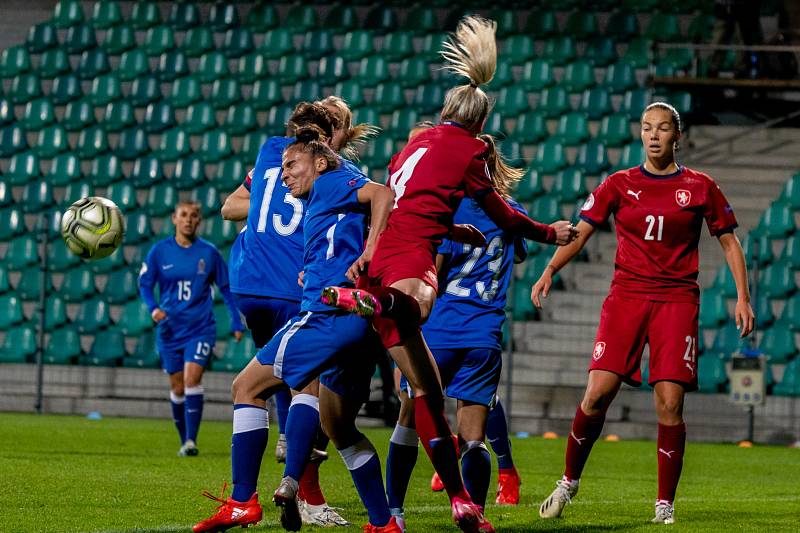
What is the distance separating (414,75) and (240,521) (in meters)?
14.8

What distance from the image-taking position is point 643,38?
65.0 feet

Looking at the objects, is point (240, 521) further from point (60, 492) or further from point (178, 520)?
point (60, 492)

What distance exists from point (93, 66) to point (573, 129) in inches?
297

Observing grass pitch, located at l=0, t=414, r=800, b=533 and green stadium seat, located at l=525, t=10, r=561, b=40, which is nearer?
grass pitch, located at l=0, t=414, r=800, b=533

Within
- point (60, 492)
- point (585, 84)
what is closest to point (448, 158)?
point (60, 492)

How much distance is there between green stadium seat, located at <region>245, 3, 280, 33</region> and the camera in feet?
69.9

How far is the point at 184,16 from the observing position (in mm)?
21672

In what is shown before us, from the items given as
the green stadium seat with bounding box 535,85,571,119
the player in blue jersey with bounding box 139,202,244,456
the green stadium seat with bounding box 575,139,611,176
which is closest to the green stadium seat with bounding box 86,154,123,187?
the green stadium seat with bounding box 535,85,571,119

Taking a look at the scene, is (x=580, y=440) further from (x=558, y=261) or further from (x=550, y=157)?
(x=550, y=157)

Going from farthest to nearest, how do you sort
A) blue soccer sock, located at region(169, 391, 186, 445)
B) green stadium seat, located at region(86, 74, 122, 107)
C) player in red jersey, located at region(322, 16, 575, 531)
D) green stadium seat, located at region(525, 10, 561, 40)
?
green stadium seat, located at region(525, 10, 561, 40) → green stadium seat, located at region(86, 74, 122, 107) → blue soccer sock, located at region(169, 391, 186, 445) → player in red jersey, located at region(322, 16, 575, 531)

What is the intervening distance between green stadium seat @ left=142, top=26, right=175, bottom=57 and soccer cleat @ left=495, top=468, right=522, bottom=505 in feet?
47.9

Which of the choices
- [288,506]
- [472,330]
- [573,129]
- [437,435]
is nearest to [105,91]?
[573,129]

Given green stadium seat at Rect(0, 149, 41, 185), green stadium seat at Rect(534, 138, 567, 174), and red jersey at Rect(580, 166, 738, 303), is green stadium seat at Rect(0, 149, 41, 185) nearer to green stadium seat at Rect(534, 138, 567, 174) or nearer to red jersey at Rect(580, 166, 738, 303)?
green stadium seat at Rect(534, 138, 567, 174)

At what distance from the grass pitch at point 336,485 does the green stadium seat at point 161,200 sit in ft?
15.8
